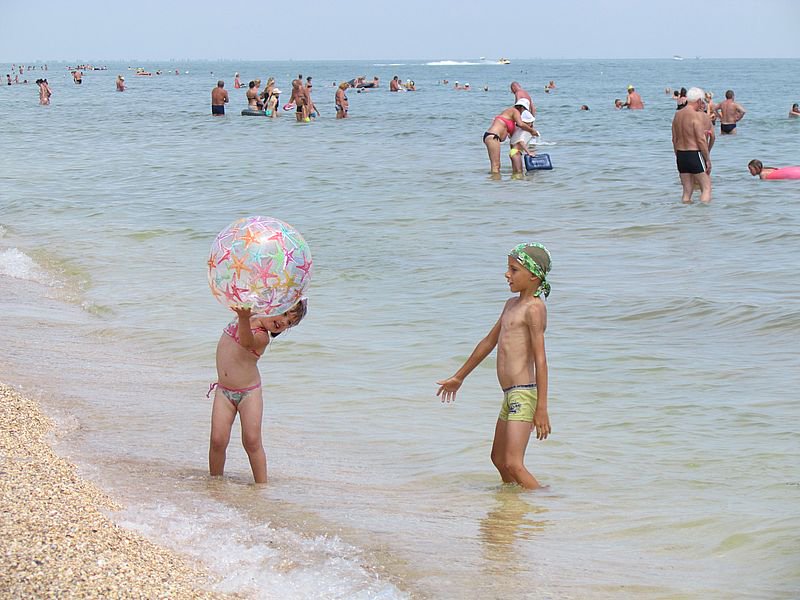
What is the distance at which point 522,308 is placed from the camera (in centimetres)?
462

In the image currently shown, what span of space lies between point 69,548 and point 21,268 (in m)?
7.50

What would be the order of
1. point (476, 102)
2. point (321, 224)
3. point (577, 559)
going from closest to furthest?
1. point (577, 559)
2. point (321, 224)
3. point (476, 102)

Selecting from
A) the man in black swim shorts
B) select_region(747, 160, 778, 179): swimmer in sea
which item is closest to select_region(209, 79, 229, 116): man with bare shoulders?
the man in black swim shorts

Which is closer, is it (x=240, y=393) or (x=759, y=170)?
(x=240, y=393)

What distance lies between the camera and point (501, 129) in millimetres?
17188

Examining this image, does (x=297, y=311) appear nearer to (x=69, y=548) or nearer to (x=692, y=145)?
(x=69, y=548)

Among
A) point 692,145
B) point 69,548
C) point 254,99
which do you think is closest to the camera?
point 69,548

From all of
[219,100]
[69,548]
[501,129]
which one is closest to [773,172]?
[501,129]

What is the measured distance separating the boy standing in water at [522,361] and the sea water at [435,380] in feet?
0.66

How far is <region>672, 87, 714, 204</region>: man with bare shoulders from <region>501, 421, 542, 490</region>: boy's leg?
9.86 m

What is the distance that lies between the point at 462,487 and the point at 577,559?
3.41 ft

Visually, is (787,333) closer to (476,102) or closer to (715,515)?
(715,515)

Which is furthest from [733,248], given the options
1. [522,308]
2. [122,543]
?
[122,543]

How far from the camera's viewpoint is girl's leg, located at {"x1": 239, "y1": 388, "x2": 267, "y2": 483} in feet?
14.6
